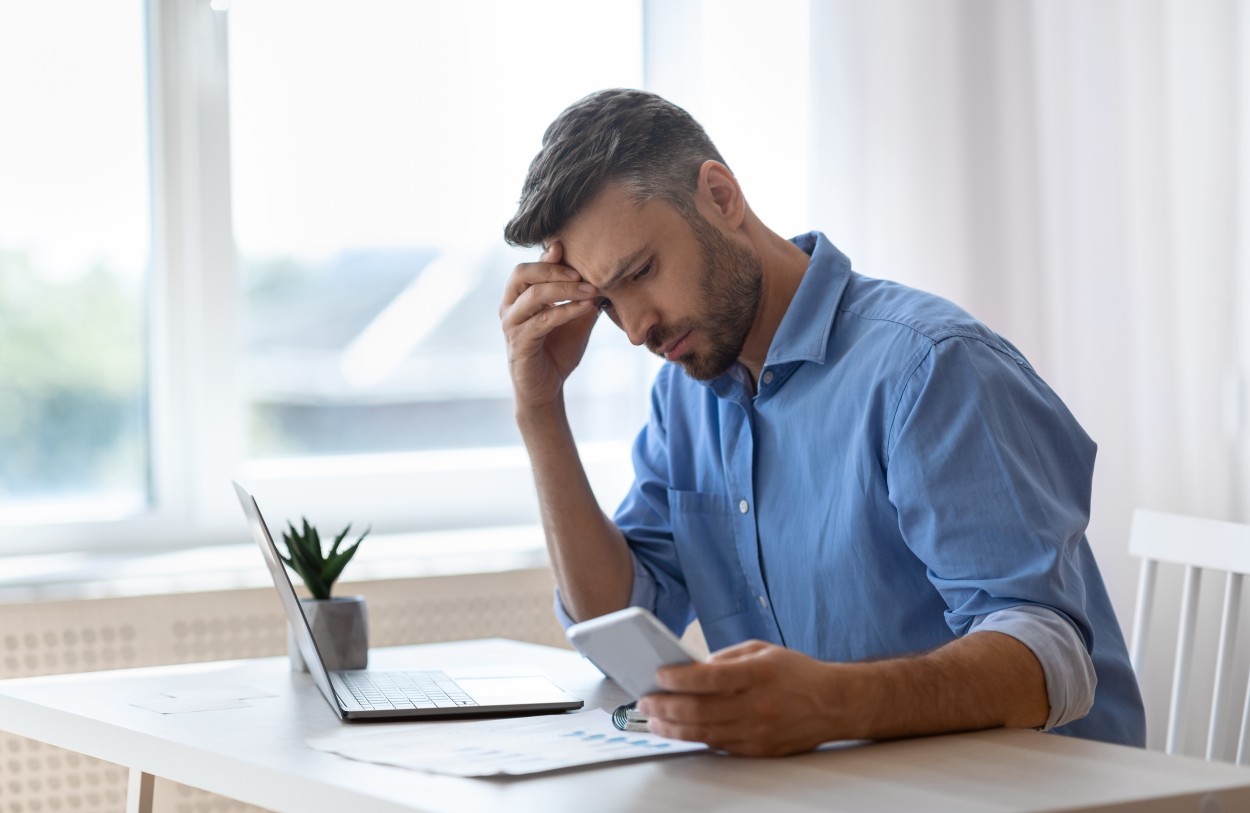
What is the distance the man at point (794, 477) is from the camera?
110cm

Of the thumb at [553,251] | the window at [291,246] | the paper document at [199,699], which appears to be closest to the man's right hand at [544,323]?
the thumb at [553,251]

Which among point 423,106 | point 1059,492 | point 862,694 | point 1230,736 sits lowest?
point 1230,736

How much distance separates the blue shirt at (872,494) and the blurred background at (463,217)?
0.96m

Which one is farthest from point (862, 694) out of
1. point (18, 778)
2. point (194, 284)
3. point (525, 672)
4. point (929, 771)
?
point (194, 284)

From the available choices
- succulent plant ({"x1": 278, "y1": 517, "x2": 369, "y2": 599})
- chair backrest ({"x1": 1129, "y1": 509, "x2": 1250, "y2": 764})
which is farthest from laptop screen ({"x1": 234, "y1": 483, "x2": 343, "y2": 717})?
chair backrest ({"x1": 1129, "y1": 509, "x2": 1250, "y2": 764})

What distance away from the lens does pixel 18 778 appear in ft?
6.67

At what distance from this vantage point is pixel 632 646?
3.20 ft

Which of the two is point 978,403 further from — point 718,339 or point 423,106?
point 423,106

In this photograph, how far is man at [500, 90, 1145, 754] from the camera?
3.60 ft

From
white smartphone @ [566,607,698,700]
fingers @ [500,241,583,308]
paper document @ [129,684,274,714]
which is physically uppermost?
fingers @ [500,241,583,308]

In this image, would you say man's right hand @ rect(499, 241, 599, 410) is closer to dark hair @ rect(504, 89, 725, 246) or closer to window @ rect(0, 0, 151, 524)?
dark hair @ rect(504, 89, 725, 246)

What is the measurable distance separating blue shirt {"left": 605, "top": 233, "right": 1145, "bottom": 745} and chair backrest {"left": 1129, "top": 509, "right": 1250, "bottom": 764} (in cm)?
31

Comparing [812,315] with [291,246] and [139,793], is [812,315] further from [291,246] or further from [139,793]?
[291,246]

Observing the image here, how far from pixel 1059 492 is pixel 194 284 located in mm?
1629
